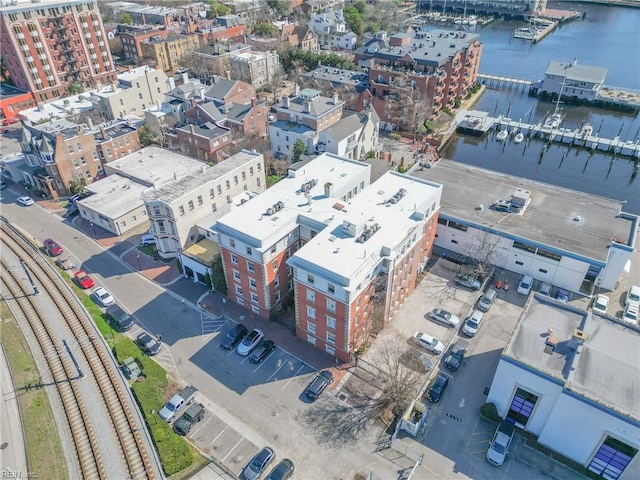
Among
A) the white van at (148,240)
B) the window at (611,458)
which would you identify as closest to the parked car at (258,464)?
the window at (611,458)

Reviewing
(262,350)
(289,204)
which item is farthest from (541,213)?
(262,350)

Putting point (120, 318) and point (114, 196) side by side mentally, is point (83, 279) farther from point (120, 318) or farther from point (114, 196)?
point (114, 196)

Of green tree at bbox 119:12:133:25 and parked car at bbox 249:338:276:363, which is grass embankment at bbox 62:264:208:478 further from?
green tree at bbox 119:12:133:25

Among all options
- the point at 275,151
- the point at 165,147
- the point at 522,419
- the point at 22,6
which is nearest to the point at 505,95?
the point at 275,151

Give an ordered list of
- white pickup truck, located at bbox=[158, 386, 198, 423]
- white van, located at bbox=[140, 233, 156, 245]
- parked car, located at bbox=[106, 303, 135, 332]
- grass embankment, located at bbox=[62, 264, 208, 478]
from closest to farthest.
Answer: grass embankment, located at bbox=[62, 264, 208, 478] → white pickup truck, located at bbox=[158, 386, 198, 423] → parked car, located at bbox=[106, 303, 135, 332] → white van, located at bbox=[140, 233, 156, 245]

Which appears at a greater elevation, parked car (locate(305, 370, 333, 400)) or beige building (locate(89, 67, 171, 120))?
beige building (locate(89, 67, 171, 120))

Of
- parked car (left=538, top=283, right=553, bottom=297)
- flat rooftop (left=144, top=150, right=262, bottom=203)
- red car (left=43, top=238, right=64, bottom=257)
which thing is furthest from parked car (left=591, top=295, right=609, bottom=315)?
red car (left=43, top=238, right=64, bottom=257)

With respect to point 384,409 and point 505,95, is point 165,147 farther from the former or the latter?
A: point 505,95

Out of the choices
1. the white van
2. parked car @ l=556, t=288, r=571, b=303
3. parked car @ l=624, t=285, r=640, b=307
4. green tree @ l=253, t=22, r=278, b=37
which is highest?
green tree @ l=253, t=22, r=278, b=37
